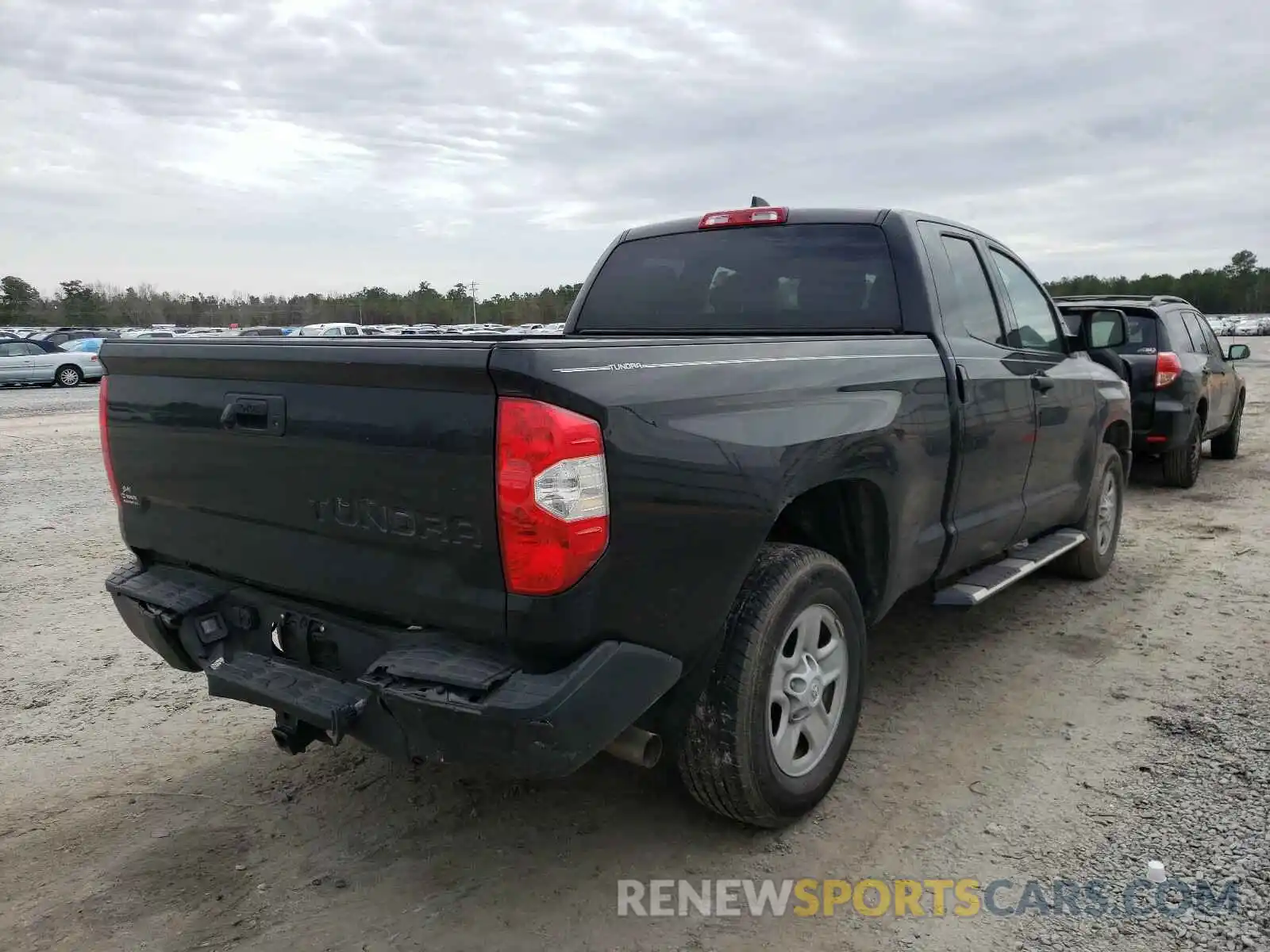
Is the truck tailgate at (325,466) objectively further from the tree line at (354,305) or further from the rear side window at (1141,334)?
the tree line at (354,305)

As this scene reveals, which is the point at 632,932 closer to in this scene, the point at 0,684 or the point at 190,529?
the point at 190,529

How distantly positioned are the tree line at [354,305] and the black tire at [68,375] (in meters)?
29.8

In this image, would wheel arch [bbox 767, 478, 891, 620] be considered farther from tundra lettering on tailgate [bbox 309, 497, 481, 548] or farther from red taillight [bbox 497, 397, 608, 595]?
tundra lettering on tailgate [bbox 309, 497, 481, 548]

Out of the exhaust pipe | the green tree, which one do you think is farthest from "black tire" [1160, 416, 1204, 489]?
the green tree

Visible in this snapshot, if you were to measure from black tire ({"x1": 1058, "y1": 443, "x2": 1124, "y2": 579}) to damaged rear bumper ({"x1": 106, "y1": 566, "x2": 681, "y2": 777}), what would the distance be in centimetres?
399

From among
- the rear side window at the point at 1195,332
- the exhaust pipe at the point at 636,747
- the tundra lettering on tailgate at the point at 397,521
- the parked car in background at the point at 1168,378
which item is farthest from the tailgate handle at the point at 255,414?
the rear side window at the point at 1195,332

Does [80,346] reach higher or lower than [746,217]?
lower

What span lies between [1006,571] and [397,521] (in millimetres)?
3096

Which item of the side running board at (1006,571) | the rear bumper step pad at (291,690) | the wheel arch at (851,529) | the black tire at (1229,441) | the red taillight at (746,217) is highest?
the red taillight at (746,217)

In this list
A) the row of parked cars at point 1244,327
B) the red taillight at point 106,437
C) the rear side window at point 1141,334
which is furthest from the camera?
the row of parked cars at point 1244,327

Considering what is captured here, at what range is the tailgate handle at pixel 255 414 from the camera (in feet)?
8.89

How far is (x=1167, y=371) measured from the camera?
8.55 m

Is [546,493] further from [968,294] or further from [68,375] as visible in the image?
[68,375]

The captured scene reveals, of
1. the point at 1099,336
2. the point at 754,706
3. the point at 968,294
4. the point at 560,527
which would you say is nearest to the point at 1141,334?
the point at 1099,336
